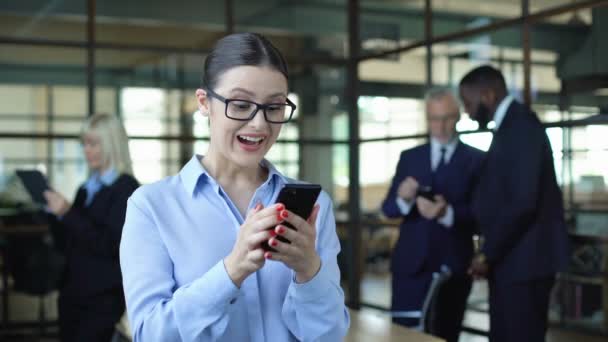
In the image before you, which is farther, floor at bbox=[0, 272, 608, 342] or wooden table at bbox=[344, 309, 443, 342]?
floor at bbox=[0, 272, 608, 342]

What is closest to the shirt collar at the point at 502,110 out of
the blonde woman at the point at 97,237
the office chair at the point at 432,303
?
the office chair at the point at 432,303

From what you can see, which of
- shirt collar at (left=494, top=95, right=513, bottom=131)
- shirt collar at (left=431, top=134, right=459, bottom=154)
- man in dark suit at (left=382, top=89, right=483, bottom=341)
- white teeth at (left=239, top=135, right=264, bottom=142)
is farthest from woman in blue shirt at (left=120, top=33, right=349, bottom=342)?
shirt collar at (left=431, top=134, right=459, bottom=154)

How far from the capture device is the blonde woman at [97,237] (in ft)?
10.5

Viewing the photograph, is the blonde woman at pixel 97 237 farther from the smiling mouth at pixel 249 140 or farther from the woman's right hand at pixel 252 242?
the woman's right hand at pixel 252 242

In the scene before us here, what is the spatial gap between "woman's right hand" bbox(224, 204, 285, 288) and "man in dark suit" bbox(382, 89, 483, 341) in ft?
7.58

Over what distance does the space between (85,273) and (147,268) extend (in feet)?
7.17

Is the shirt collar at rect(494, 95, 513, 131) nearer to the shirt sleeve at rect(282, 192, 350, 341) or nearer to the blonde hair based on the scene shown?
the blonde hair

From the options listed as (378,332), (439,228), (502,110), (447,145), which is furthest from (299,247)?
(447,145)

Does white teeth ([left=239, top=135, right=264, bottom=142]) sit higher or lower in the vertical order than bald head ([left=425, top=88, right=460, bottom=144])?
lower

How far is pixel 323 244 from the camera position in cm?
133

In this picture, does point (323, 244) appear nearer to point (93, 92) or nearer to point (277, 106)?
point (277, 106)

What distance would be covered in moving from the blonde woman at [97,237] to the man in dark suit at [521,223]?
62.2 inches

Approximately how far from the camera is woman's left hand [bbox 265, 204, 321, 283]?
1132 mm

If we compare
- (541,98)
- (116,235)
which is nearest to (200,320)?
(116,235)
